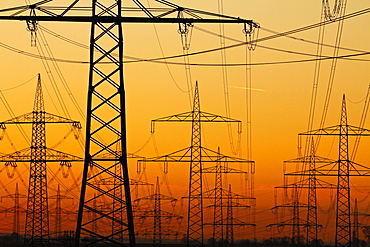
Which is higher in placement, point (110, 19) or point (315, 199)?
point (110, 19)

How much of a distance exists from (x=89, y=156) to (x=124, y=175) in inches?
79.3

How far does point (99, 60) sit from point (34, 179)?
2286cm

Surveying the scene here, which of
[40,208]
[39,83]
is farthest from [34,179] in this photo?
[39,83]

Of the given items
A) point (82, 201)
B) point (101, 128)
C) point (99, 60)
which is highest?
point (99, 60)

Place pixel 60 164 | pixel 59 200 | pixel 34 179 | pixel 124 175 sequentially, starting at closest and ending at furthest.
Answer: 1. pixel 124 175
2. pixel 34 179
3. pixel 60 164
4. pixel 59 200

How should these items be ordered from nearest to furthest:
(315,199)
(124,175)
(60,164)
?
(124,175) < (60,164) < (315,199)

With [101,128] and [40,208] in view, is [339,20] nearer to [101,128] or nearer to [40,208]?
[101,128]

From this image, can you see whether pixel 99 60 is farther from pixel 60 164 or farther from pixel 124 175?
pixel 60 164

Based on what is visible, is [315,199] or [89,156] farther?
[315,199]

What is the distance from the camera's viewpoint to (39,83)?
2734 inches

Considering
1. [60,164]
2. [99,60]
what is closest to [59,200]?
[60,164]

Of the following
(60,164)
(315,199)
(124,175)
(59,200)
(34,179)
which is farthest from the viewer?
(59,200)

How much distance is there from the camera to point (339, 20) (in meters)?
43.6

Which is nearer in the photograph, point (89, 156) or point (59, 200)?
point (89, 156)
